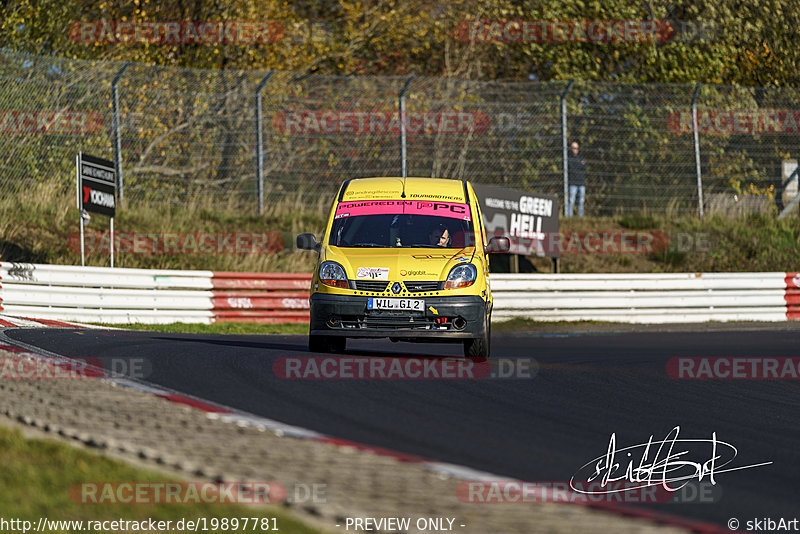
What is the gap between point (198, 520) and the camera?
163 inches

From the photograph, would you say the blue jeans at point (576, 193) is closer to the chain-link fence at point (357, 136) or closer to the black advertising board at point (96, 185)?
the chain-link fence at point (357, 136)

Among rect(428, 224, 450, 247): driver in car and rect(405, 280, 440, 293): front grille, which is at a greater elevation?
rect(428, 224, 450, 247): driver in car

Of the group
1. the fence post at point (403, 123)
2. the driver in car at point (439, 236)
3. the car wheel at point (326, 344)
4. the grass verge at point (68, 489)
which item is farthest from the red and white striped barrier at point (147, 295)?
the grass verge at point (68, 489)

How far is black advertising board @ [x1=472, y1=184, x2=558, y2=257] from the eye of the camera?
2109 cm

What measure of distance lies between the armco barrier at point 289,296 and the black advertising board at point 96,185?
5.71ft

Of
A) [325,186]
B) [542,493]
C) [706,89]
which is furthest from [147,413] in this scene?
[706,89]

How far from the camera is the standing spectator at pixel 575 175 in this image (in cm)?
2414

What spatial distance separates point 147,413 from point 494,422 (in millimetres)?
2157

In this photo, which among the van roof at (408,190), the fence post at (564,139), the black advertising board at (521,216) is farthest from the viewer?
the fence post at (564,139)

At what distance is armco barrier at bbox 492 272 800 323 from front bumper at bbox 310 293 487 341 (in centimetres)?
861

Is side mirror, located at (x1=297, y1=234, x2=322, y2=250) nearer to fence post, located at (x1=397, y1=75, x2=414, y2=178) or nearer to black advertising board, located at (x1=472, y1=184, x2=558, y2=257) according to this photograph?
black advertising board, located at (x1=472, y1=184, x2=558, y2=257)

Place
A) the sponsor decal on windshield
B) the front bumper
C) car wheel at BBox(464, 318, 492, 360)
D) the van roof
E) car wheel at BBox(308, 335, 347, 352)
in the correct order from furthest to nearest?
the van roof
the sponsor decal on windshield
car wheel at BBox(308, 335, 347, 352)
car wheel at BBox(464, 318, 492, 360)
the front bumper

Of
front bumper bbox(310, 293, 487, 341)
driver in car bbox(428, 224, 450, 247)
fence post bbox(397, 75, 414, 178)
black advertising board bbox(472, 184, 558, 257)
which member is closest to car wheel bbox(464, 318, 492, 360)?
front bumper bbox(310, 293, 487, 341)

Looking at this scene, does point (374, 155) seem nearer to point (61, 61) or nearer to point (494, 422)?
point (61, 61)
